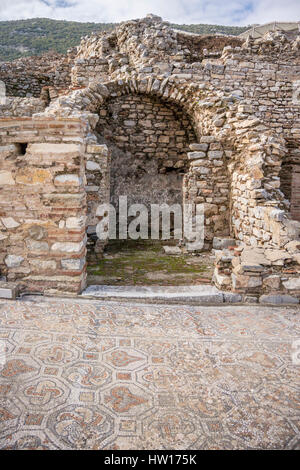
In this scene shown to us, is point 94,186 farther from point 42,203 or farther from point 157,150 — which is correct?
point 157,150

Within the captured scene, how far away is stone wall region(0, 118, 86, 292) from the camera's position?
369 cm

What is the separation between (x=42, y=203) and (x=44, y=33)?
113 ft

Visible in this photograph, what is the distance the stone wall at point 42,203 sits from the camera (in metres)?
3.69

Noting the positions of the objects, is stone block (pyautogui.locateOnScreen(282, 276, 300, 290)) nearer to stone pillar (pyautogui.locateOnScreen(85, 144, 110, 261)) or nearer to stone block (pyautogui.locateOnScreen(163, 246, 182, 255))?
stone block (pyautogui.locateOnScreen(163, 246, 182, 255))

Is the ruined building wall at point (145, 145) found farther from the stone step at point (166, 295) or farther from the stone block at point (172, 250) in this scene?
the stone step at point (166, 295)

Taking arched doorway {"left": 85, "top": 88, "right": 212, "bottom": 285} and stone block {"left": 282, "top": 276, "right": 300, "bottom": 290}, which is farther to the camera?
arched doorway {"left": 85, "top": 88, "right": 212, "bottom": 285}

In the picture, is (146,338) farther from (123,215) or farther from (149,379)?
(123,215)

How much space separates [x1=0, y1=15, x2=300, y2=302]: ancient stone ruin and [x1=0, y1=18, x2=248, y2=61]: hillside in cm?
1246

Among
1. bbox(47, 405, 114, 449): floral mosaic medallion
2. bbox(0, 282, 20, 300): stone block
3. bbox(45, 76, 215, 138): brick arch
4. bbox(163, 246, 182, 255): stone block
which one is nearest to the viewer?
bbox(47, 405, 114, 449): floral mosaic medallion

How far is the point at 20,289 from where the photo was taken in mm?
3756

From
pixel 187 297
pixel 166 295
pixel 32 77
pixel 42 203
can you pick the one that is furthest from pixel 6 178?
pixel 32 77

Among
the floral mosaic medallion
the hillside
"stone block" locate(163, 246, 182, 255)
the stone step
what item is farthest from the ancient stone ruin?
the hillside

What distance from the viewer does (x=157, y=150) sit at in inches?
372

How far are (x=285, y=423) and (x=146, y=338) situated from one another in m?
1.33
